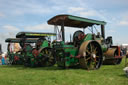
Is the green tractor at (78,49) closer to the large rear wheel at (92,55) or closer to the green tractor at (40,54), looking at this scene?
the large rear wheel at (92,55)

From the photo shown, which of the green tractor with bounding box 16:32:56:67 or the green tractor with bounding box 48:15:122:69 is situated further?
A: the green tractor with bounding box 16:32:56:67

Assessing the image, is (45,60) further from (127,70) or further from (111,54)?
(127,70)

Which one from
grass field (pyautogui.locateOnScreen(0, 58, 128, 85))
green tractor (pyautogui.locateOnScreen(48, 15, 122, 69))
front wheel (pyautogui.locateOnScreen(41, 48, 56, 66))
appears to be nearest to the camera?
grass field (pyautogui.locateOnScreen(0, 58, 128, 85))

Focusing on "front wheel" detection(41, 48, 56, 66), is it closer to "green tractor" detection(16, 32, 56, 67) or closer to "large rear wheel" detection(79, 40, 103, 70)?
"green tractor" detection(16, 32, 56, 67)

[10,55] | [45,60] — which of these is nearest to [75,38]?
[45,60]

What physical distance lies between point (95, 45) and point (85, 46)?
0.98 m

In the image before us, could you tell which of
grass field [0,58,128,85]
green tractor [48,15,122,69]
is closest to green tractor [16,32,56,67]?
green tractor [48,15,122,69]

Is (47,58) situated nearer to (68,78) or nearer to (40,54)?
(40,54)


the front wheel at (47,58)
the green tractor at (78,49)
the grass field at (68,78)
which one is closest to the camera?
the grass field at (68,78)

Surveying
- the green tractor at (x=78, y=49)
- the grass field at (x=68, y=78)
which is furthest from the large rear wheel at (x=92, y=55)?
the grass field at (x=68, y=78)

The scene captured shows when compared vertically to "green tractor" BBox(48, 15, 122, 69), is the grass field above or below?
below

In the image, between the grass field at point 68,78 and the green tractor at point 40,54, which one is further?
the green tractor at point 40,54

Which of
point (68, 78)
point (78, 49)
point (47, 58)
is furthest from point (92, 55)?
point (47, 58)

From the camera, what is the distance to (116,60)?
924 centimetres
